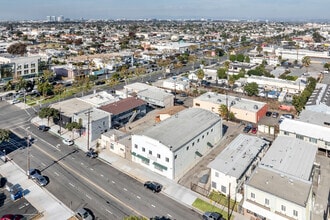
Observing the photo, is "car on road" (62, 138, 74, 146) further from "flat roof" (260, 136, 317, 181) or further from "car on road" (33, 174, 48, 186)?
"flat roof" (260, 136, 317, 181)

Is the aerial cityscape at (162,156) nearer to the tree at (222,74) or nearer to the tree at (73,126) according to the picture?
the tree at (73,126)

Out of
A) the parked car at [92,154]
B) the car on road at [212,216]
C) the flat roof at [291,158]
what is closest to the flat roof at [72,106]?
the parked car at [92,154]

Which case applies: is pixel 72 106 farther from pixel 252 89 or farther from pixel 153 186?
pixel 252 89

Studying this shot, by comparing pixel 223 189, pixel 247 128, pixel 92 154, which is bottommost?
pixel 223 189

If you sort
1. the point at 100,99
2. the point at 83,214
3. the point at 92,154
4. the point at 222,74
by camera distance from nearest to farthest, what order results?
the point at 83,214
the point at 92,154
the point at 100,99
the point at 222,74

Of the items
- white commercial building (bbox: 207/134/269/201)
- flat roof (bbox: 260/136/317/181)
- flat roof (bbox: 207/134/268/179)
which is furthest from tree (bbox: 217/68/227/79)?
A: white commercial building (bbox: 207/134/269/201)

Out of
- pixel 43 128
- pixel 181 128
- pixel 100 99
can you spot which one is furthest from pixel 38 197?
pixel 100 99

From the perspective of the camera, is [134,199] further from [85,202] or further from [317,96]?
[317,96]

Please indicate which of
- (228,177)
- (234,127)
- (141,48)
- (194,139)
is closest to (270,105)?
(234,127)
